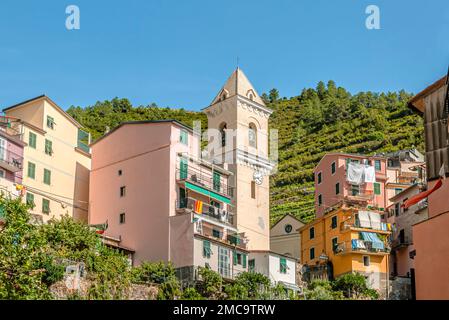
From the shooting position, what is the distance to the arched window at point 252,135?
7519cm

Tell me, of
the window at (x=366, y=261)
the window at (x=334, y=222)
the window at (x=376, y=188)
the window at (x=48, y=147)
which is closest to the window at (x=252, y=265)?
the window at (x=366, y=261)

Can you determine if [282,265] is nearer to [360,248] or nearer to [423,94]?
[360,248]

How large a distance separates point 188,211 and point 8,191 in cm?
1259

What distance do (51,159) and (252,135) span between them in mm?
18207

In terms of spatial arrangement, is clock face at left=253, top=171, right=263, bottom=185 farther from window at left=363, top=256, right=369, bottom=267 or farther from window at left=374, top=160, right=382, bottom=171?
window at left=374, top=160, right=382, bottom=171

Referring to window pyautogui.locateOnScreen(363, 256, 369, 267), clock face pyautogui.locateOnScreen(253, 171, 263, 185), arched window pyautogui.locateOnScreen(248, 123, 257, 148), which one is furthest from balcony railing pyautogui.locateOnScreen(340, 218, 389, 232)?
arched window pyautogui.locateOnScreen(248, 123, 257, 148)

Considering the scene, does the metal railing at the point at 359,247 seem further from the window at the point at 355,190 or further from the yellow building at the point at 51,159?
the yellow building at the point at 51,159

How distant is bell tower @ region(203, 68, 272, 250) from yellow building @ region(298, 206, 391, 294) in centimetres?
552

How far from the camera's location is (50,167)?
65.1 m

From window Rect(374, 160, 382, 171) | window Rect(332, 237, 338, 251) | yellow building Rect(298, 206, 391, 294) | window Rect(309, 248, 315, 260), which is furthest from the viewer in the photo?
window Rect(374, 160, 382, 171)

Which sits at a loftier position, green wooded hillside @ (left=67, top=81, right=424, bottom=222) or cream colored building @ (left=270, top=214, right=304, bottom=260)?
green wooded hillside @ (left=67, top=81, right=424, bottom=222)

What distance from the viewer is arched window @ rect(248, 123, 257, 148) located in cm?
7519
